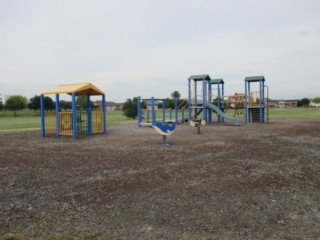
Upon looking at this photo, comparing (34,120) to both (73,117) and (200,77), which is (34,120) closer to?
(200,77)

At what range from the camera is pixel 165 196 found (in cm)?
481

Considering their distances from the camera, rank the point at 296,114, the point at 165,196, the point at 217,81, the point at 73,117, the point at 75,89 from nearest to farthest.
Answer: the point at 165,196, the point at 73,117, the point at 75,89, the point at 217,81, the point at 296,114

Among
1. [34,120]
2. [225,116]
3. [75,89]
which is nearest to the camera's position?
[75,89]

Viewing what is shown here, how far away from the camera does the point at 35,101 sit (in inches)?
2982

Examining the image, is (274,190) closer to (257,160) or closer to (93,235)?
(257,160)

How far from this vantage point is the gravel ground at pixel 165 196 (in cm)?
362

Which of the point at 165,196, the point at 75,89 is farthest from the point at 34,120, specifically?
the point at 165,196

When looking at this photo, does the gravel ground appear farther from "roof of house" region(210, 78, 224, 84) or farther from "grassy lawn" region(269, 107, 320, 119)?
"grassy lawn" region(269, 107, 320, 119)

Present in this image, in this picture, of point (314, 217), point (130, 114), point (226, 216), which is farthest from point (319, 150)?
point (130, 114)

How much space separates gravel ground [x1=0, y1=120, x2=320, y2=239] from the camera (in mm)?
3625

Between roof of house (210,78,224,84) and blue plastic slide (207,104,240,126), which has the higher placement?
roof of house (210,78,224,84)

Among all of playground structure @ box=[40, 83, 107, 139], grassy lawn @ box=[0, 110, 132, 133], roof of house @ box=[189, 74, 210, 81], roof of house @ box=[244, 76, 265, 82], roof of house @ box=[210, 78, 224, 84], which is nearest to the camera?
playground structure @ box=[40, 83, 107, 139]

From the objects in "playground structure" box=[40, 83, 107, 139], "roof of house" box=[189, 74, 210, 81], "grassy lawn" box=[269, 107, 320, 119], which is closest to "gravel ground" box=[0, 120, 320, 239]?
"playground structure" box=[40, 83, 107, 139]

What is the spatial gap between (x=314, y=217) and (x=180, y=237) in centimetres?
198
